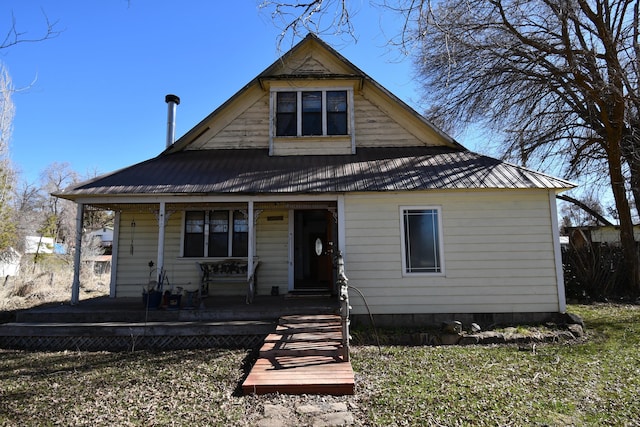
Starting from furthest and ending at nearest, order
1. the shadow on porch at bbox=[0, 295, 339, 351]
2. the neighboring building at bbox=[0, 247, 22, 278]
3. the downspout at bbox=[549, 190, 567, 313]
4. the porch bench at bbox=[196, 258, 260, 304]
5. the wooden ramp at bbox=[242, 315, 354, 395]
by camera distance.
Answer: the neighboring building at bbox=[0, 247, 22, 278]
the porch bench at bbox=[196, 258, 260, 304]
the downspout at bbox=[549, 190, 567, 313]
the shadow on porch at bbox=[0, 295, 339, 351]
the wooden ramp at bbox=[242, 315, 354, 395]

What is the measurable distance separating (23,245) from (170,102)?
64.1ft

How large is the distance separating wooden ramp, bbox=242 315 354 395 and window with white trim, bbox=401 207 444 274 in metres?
2.20

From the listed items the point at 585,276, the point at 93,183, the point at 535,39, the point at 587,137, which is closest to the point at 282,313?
the point at 93,183

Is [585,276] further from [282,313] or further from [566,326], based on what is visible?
[282,313]

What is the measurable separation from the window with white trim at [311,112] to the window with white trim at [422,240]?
10.5 ft

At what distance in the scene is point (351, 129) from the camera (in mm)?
9898

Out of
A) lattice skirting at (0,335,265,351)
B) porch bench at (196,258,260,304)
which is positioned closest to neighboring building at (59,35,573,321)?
porch bench at (196,258,260,304)

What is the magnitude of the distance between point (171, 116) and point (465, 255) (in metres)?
9.72

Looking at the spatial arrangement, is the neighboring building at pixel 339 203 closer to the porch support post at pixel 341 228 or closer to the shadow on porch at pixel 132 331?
the porch support post at pixel 341 228

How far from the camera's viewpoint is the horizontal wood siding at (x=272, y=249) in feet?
31.3

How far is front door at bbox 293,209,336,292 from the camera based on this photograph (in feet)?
32.5

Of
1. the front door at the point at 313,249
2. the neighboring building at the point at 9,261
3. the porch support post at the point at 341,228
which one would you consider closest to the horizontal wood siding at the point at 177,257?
the front door at the point at 313,249

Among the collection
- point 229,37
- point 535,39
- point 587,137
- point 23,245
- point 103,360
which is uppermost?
point 535,39

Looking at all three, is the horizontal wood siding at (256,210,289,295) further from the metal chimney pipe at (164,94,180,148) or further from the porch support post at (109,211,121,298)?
the metal chimney pipe at (164,94,180,148)
